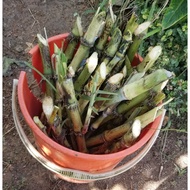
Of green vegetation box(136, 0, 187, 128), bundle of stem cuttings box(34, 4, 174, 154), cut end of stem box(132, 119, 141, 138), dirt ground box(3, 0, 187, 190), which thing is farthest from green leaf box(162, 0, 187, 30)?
cut end of stem box(132, 119, 141, 138)

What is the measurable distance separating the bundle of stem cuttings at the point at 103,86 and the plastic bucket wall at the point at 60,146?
0.03m

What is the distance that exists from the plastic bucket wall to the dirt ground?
1.02 feet

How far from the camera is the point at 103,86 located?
40.1 inches

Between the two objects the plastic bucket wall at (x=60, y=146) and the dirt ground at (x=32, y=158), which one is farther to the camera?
the dirt ground at (x=32, y=158)

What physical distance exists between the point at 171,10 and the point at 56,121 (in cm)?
69

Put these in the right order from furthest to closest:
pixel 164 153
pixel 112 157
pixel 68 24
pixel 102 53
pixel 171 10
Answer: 1. pixel 68 24
2. pixel 164 153
3. pixel 171 10
4. pixel 102 53
5. pixel 112 157

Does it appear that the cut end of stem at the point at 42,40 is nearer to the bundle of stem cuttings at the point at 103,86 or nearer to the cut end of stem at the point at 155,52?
the bundle of stem cuttings at the point at 103,86

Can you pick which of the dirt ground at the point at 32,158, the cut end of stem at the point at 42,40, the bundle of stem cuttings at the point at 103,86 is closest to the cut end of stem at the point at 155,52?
the bundle of stem cuttings at the point at 103,86

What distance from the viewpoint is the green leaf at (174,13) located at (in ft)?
4.42

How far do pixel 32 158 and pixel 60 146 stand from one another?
57cm

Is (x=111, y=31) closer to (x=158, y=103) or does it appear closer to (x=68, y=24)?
(x=158, y=103)

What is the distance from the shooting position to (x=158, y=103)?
986mm

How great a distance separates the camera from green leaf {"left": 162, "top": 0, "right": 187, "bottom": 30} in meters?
1.35

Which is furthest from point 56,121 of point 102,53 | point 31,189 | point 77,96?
point 31,189
